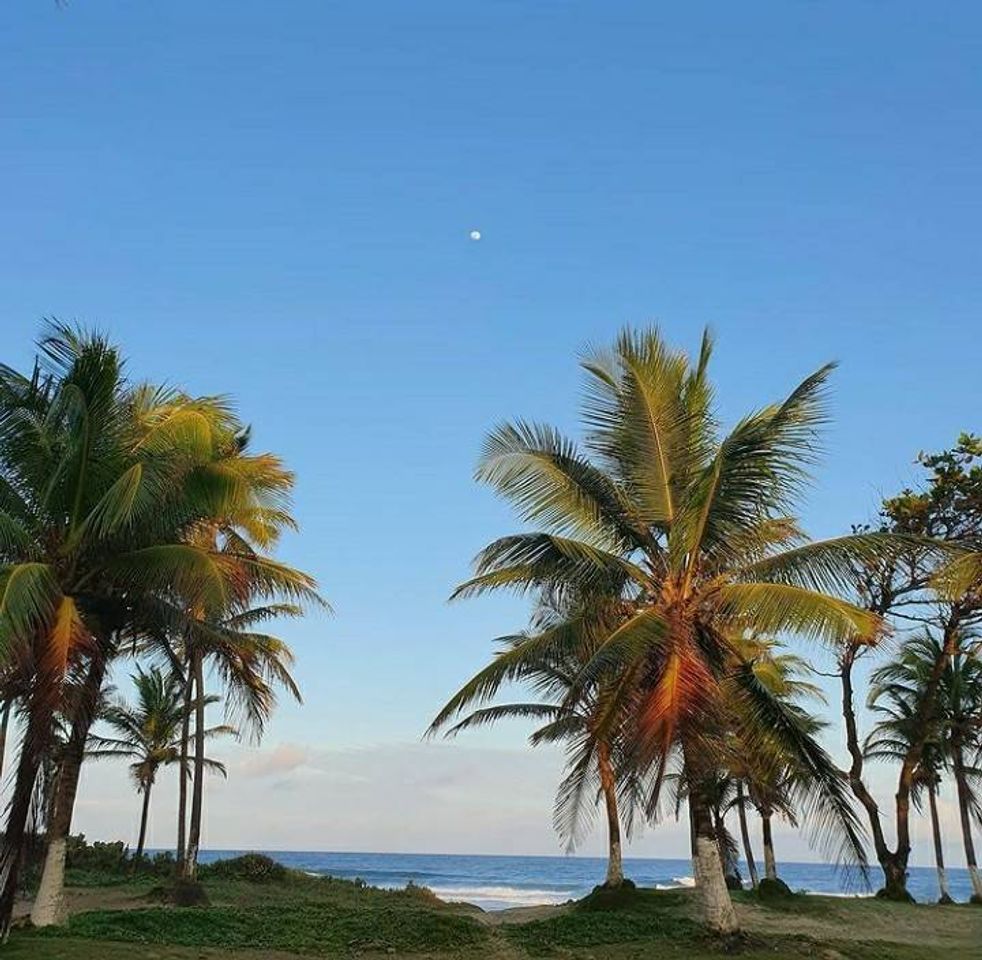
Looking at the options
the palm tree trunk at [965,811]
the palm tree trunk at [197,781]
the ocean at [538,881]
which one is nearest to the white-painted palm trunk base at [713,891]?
the palm tree trunk at [197,781]

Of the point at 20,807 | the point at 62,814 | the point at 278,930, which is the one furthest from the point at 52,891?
the point at 278,930

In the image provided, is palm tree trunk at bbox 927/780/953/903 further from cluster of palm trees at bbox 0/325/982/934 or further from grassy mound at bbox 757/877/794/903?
cluster of palm trees at bbox 0/325/982/934

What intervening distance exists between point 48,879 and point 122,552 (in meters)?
5.21

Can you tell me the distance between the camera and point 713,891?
46.2 ft

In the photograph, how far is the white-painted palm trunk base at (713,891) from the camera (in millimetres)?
13883

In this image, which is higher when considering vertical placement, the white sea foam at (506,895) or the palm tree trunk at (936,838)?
the palm tree trunk at (936,838)

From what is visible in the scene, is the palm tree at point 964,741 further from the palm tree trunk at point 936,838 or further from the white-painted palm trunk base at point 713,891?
the white-painted palm trunk base at point 713,891

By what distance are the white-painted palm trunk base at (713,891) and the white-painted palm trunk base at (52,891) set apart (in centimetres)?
970

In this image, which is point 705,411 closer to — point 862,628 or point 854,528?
point 862,628

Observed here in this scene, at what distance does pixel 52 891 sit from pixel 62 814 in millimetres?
1284

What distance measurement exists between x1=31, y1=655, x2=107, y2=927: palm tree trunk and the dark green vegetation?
48 centimetres

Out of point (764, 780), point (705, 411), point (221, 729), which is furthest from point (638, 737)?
point (221, 729)

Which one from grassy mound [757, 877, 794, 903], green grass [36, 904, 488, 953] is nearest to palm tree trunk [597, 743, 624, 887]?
grassy mound [757, 877, 794, 903]

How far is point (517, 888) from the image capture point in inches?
3036
